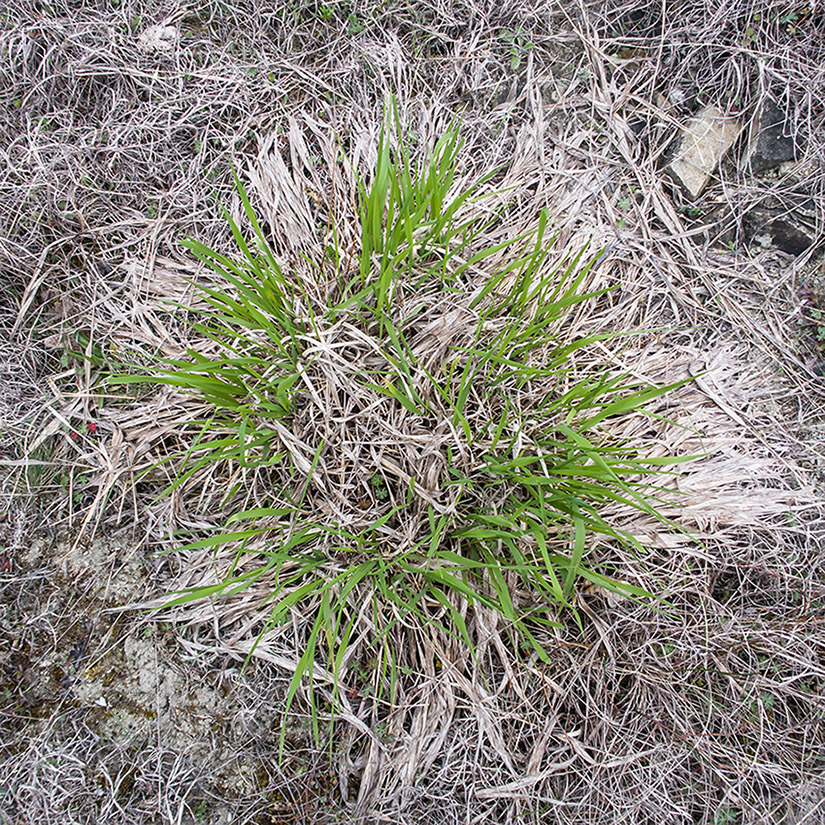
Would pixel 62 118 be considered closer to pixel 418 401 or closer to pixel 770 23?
pixel 418 401

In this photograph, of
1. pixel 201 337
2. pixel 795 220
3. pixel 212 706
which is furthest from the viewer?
pixel 795 220

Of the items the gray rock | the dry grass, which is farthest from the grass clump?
the gray rock

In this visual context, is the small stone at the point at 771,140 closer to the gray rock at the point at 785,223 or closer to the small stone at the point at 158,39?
the gray rock at the point at 785,223

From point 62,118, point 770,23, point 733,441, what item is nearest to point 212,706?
point 733,441

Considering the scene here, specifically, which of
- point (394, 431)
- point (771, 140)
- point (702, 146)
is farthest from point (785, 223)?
point (394, 431)

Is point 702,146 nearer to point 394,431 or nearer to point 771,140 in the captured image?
point 771,140
